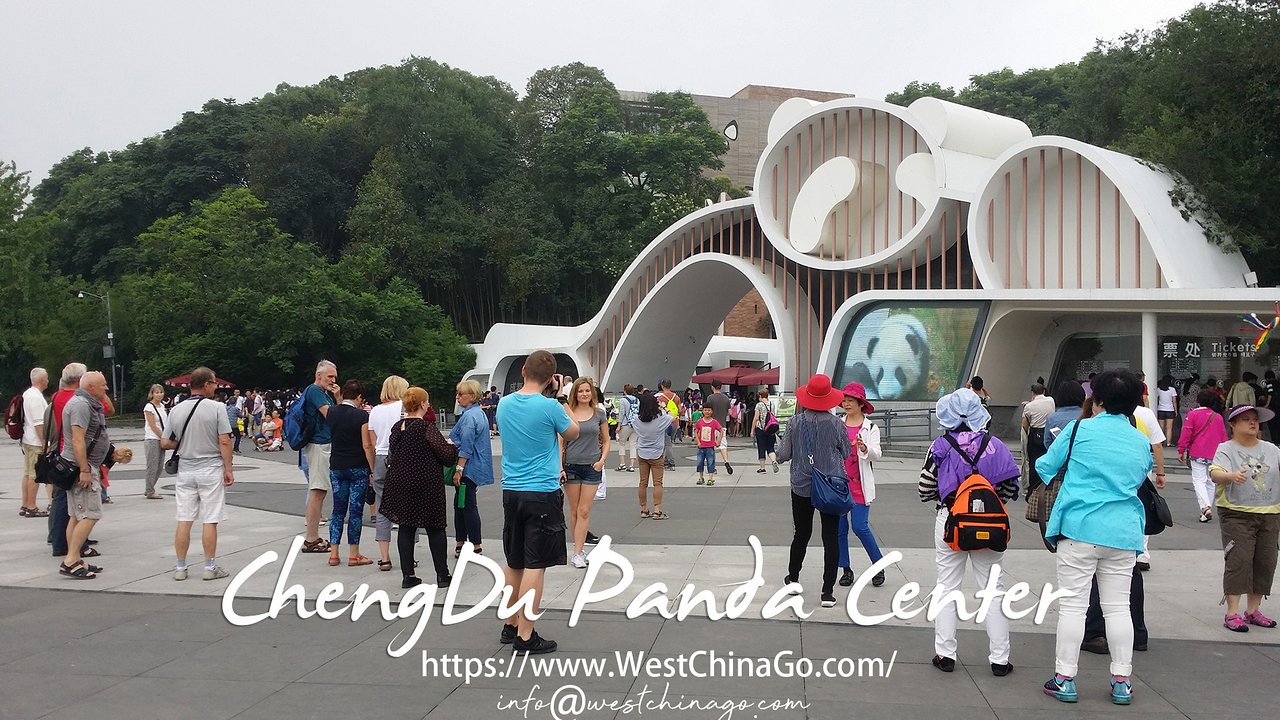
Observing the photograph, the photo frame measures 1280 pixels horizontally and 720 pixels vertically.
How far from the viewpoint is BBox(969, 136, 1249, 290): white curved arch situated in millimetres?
21297

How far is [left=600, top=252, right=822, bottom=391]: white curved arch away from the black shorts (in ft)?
84.3

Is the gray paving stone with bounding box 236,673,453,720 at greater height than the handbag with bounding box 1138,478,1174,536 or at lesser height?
lesser

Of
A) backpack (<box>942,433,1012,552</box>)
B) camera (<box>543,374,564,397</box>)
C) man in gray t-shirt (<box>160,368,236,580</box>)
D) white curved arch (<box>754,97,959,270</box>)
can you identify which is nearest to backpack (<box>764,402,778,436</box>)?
camera (<box>543,374,564,397</box>)

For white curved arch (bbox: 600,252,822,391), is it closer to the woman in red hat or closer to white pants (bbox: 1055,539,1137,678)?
the woman in red hat

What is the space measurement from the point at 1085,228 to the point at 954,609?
21.1 metres

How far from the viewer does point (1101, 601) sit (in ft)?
16.2

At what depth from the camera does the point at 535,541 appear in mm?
5727

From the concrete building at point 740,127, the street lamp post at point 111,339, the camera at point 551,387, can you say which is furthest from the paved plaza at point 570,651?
the concrete building at point 740,127

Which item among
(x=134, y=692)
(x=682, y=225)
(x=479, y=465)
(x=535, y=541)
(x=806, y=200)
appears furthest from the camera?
(x=682, y=225)

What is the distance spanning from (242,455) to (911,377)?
53.8ft

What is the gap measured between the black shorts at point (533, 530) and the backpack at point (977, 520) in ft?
7.41

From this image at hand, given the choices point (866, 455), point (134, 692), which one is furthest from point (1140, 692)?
point (134, 692)

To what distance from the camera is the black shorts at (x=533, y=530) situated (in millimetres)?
5727

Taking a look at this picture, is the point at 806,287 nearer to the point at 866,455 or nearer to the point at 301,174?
the point at 866,455
